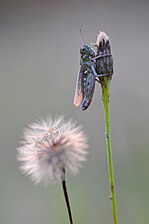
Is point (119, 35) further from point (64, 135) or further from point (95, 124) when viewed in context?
point (64, 135)

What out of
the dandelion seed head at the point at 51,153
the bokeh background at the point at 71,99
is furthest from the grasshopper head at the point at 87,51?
the bokeh background at the point at 71,99

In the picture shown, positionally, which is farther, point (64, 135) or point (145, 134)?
point (145, 134)

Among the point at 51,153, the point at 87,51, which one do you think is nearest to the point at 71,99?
the point at 87,51

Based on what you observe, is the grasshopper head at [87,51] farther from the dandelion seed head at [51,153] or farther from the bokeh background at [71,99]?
the bokeh background at [71,99]

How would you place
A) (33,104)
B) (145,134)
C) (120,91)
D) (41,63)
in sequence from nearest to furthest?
1. (145,134)
2. (120,91)
3. (33,104)
4. (41,63)

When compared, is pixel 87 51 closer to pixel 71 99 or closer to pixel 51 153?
pixel 51 153

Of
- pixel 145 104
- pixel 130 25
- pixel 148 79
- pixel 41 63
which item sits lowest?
pixel 145 104

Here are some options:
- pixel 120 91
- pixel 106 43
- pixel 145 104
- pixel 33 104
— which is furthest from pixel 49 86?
pixel 106 43
